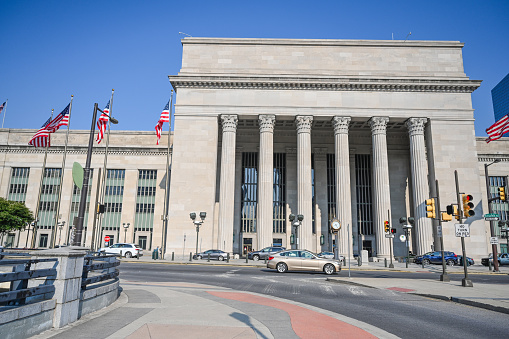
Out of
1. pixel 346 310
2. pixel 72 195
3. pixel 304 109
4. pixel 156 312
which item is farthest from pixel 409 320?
pixel 72 195

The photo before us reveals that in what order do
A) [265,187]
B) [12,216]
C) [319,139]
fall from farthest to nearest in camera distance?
1. [319,139]
2. [12,216]
3. [265,187]

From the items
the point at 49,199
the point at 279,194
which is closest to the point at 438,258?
the point at 279,194

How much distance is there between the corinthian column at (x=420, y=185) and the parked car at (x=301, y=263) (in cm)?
2094

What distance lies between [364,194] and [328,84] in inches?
695

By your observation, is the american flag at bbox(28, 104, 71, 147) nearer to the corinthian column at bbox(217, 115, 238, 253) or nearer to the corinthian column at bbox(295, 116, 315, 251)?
the corinthian column at bbox(217, 115, 238, 253)

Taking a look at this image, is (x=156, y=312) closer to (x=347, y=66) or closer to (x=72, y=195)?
(x=347, y=66)

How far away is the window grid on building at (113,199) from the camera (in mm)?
54484

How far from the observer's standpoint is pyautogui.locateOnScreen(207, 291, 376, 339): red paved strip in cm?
724

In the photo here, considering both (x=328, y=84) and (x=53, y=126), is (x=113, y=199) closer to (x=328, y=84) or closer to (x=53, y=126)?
(x=53, y=126)

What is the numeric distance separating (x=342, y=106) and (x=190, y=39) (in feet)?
69.4

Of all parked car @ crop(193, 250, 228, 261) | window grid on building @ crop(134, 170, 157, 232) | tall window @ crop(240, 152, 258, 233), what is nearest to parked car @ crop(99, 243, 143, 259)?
parked car @ crop(193, 250, 228, 261)

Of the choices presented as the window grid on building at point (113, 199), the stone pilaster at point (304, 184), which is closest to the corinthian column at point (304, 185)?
the stone pilaster at point (304, 184)

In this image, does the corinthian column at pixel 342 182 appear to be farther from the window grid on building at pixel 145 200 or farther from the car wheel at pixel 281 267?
the window grid on building at pixel 145 200

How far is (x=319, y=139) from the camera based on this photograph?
51.7 m
